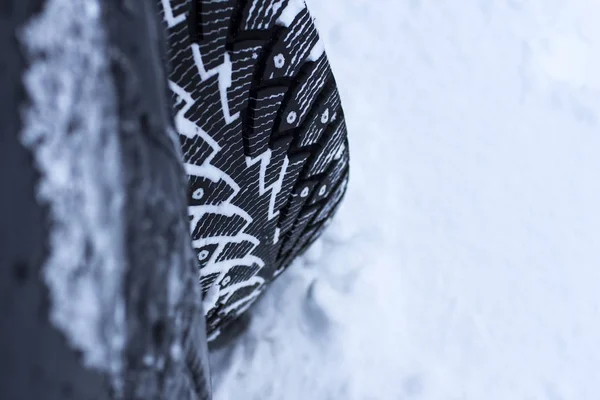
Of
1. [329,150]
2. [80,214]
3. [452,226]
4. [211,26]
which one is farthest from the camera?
[452,226]

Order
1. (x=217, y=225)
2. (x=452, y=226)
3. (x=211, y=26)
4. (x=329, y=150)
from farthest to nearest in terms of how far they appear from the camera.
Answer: (x=452, y=226), (x=329, y=150), (x=217, y=225), (x=211, y=26)

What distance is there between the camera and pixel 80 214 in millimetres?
276

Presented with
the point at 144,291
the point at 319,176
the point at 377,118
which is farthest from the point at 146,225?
the point at 377,118

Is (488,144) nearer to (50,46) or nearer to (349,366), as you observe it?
(349,366)

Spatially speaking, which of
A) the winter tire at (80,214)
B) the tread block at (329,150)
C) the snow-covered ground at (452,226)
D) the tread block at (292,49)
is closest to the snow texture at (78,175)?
the winter tire at (80,214)

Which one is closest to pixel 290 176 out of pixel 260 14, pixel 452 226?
pixel 260 14

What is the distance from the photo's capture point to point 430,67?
1360 mm

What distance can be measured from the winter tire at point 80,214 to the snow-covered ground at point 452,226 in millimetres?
704

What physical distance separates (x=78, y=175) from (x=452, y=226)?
95cm

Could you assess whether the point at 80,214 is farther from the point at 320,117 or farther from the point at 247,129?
the point at 320,117

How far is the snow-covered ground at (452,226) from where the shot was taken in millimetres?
987

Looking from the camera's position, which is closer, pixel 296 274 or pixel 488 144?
pixel 296 274

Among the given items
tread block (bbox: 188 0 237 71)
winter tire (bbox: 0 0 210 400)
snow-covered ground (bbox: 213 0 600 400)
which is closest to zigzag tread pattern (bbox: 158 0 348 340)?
tread block (bbox: 188 0 237 71)

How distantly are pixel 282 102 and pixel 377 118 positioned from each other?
71 cm
